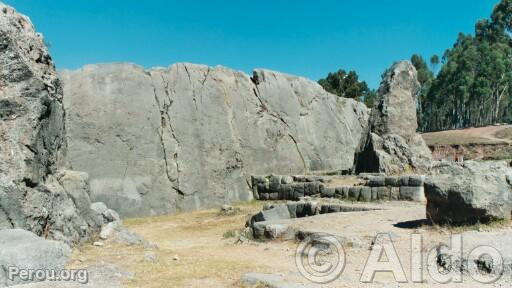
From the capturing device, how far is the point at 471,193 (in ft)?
28.3

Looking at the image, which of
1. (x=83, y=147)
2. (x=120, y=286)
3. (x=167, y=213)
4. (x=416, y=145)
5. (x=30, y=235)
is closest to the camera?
(x=120, y=286)

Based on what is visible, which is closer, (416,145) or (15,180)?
(15,180)

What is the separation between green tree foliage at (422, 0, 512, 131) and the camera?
2355 inches

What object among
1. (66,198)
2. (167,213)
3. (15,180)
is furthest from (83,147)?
(15,180)

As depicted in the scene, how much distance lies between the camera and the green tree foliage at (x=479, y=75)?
59.8 m

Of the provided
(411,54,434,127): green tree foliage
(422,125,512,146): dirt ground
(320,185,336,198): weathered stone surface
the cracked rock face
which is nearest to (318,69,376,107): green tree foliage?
(422,125,512,146): dirt ground

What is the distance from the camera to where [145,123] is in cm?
1662

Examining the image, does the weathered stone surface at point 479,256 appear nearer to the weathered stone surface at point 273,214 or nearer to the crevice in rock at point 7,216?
the weathered stone surface at point 273,214

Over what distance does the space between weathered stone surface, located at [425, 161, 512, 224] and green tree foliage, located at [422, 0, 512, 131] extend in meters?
55.0

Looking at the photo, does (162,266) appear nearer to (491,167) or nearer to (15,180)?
(15,180)

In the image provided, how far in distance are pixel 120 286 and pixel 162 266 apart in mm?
1306

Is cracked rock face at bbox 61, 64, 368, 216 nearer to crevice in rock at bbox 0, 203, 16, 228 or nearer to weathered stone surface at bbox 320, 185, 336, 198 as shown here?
weathered stone surface at bbox 320, 185, 336, 198

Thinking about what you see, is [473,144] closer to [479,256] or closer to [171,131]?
[171,131]

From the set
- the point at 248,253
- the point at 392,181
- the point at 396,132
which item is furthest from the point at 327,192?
the point at 248,253
